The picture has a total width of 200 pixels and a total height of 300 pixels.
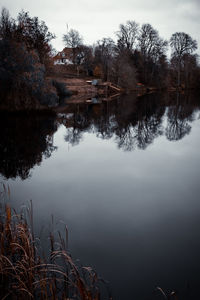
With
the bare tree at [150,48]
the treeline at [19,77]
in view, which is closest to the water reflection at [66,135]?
the treeline at [19,77]

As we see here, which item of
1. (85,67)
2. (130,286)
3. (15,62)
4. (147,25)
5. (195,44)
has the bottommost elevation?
(130,286)

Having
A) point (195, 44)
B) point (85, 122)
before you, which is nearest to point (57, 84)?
point (85, 122)

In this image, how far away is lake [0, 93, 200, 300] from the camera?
3230mm

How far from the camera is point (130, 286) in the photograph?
296 cm

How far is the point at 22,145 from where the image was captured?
9680 mm

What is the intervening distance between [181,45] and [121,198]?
70.2 m

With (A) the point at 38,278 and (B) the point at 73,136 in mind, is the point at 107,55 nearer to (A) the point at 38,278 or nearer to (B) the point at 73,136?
(B) the point at 73,136

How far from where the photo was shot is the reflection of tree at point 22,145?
289 inches

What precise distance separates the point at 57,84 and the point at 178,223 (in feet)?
110

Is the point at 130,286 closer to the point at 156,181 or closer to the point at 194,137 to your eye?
the point at 156,181

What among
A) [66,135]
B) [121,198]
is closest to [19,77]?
[66,135]

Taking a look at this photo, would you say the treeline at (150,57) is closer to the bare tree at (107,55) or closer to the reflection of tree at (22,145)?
the bare tree at (107,55)

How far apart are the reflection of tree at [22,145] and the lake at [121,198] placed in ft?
0.12

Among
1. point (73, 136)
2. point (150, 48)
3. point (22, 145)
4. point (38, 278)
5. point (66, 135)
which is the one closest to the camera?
point (38, 278)
